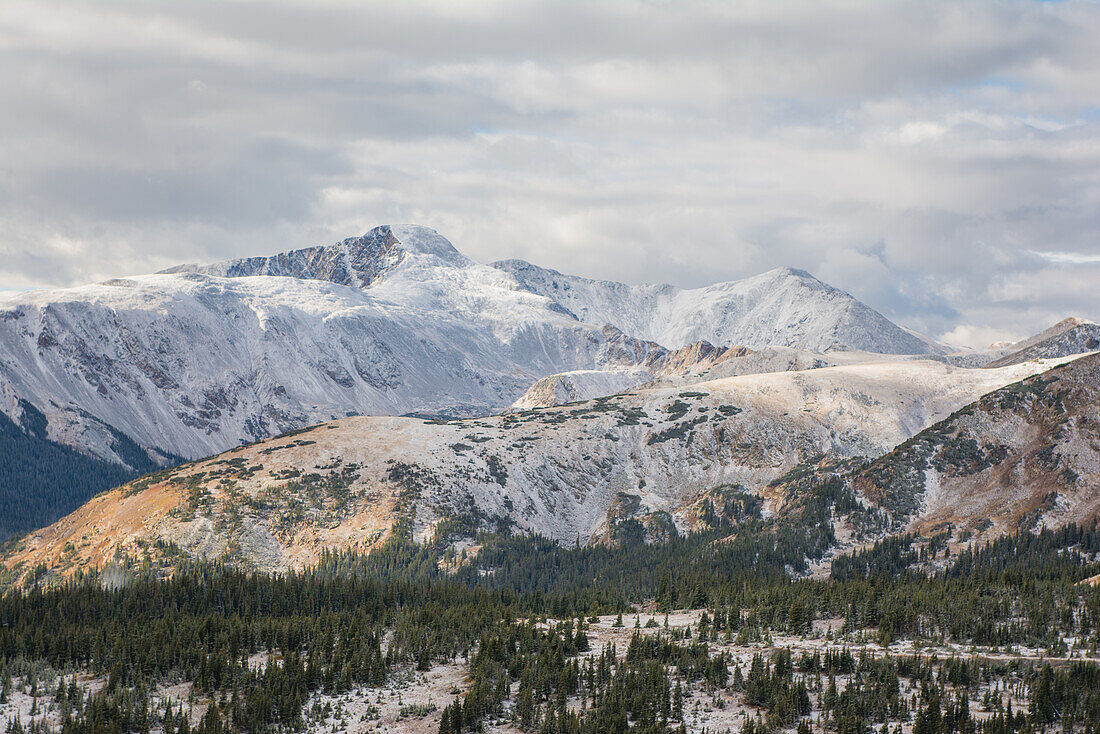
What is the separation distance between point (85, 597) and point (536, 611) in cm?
7391

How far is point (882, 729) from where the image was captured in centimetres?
10556

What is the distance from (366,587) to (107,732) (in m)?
82.7

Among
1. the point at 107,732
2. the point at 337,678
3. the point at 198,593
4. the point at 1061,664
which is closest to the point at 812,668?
the point at 1061,664

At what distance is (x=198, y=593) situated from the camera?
187875mm

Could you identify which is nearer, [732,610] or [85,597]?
[732,610]

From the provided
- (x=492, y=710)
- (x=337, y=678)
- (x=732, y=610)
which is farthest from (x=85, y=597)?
(x=732, y=610)

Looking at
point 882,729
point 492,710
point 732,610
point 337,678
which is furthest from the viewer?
point 732,610

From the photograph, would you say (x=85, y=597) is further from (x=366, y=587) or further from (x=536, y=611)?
(x=536, y=611)

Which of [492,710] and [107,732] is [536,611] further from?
[107,732]

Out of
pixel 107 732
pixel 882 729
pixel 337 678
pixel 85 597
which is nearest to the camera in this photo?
pixel 882 729

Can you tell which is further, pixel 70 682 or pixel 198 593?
pixel 198 593

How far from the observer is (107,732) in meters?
113

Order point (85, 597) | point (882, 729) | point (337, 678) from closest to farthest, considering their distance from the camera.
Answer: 1. point (882, 729)
2. point (337, 678)
3. point (85, 597)

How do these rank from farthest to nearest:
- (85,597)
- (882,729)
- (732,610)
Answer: (85,597), (732,610), (882,729)
